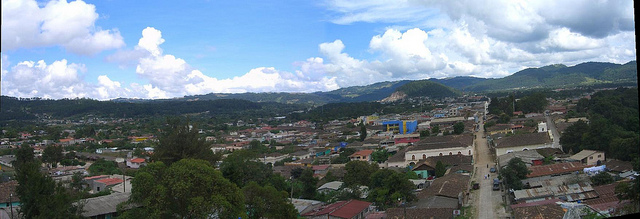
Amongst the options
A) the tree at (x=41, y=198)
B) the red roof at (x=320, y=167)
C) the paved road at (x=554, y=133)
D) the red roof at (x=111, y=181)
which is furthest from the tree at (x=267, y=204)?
the paved road at (x=554, y=133)

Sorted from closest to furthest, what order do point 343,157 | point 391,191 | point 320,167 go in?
point 391,191 → point 320,167 → point 343,157

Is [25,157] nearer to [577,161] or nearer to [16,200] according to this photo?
A: [16,200]

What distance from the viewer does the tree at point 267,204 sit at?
931 cm

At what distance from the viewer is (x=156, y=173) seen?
8.16m

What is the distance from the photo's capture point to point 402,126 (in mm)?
33688

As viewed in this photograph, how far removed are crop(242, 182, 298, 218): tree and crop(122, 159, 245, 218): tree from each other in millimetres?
1519

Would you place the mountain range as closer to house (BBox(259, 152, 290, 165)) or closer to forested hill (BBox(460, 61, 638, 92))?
forested hill (BBox(460, 61, 638, 92))

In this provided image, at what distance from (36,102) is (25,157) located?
70.6 meters

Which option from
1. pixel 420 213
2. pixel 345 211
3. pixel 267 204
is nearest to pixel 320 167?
pixel 345 211

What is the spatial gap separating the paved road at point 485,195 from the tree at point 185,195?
6810 mm

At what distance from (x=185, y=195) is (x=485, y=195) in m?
9.53

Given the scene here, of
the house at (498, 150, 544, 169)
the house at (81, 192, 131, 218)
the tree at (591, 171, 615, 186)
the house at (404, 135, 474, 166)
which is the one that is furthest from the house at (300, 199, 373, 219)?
the house at (404, 135, 474, 166)

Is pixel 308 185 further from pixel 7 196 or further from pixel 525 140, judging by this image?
pixel 525 140

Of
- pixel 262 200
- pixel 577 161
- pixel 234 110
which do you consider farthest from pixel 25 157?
pixel 234 110
